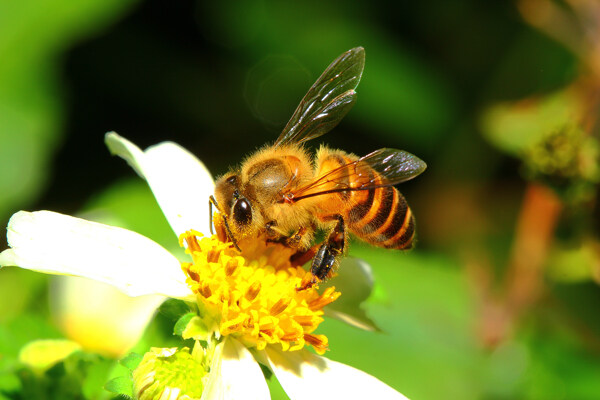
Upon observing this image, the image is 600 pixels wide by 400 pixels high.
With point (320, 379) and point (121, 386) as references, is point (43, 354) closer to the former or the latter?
point (121, 386)

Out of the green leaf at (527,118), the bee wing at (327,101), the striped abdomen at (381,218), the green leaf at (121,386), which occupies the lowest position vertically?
the green leaf at (121,386)

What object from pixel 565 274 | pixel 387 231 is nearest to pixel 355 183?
pixel 387 231

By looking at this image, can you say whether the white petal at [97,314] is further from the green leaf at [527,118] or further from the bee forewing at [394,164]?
the green leaf at [527,118]

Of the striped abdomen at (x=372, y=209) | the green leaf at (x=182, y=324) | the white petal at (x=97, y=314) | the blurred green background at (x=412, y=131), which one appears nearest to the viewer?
the green leaf at (x=182, y=324)

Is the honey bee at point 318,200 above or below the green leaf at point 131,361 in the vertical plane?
above

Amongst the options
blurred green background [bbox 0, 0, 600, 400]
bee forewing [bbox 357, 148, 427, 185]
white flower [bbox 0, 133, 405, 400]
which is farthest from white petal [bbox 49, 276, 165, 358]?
bee forewing [bbox 357, 148, 427, 185]

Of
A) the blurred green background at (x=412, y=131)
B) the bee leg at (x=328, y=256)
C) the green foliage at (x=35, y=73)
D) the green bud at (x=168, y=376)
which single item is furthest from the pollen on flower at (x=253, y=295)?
the green foliage at (x=35, y=73)

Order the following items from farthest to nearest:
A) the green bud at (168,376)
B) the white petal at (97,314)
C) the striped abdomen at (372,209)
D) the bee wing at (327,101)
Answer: the white petal at (97,314) < the bee wing at (327,101) < the striped abdomen at (372,209) < the green bud at (168,376)
